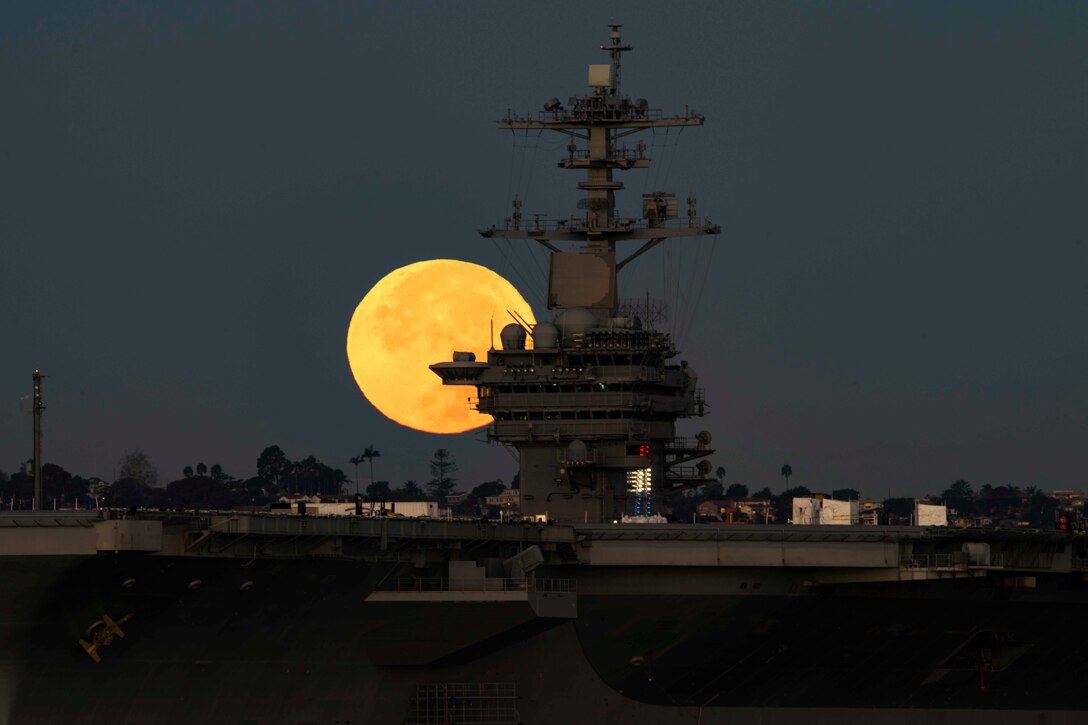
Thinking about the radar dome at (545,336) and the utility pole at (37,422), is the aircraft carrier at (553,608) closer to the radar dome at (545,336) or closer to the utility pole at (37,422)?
the radar dome at (545,336)

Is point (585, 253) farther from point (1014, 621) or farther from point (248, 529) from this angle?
point (248, 529)

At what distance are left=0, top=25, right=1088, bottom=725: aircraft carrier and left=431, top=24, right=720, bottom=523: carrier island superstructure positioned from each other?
7 cm

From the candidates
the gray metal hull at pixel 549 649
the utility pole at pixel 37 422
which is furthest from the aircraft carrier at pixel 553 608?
the utility pole at pixel 37 422

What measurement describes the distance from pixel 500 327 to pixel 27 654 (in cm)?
1539

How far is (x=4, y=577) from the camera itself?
1122 inches

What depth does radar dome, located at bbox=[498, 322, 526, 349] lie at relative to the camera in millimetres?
41750

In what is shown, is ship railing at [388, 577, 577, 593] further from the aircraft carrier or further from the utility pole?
the utility pole

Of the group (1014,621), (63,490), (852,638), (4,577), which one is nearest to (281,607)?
(4,577)

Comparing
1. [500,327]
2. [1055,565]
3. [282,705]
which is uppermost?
[500,327]

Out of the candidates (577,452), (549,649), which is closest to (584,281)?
(577,452)

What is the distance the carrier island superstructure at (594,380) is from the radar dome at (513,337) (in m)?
0.03

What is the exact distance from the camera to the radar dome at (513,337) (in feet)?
137

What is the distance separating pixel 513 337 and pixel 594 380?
6.29 feet

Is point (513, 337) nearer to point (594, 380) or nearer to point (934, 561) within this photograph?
point (594, 380)
